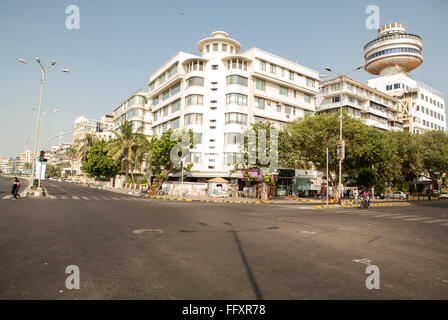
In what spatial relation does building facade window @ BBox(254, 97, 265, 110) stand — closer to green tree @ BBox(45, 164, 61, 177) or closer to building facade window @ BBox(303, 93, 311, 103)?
building facade window @ BBox(303, 93, 311, 103)

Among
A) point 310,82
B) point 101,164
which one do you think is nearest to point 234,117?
point 310,82

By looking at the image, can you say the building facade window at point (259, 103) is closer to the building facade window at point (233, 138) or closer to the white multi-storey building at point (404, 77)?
the building facade window at point (233, 138)

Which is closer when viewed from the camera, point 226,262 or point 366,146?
point 226,262

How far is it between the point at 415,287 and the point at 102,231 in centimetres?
893

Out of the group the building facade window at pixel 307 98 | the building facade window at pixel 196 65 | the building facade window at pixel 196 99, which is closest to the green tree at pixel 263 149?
the building facade window at pixel 196 99

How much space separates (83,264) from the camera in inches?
220

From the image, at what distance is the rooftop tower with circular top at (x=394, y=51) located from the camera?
72.4m

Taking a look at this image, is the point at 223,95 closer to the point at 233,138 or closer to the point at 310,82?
the point at 233,138

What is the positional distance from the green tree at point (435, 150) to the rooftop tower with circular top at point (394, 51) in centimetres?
3643

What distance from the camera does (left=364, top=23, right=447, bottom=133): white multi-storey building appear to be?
2680 inches

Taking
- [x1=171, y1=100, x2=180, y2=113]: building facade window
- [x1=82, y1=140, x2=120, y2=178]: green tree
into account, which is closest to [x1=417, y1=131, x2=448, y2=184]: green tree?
[x1=171, y1=100, x2=180, y2=113]: building facade window

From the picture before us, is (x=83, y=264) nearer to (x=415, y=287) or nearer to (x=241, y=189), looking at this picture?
(x=415, y=287)
